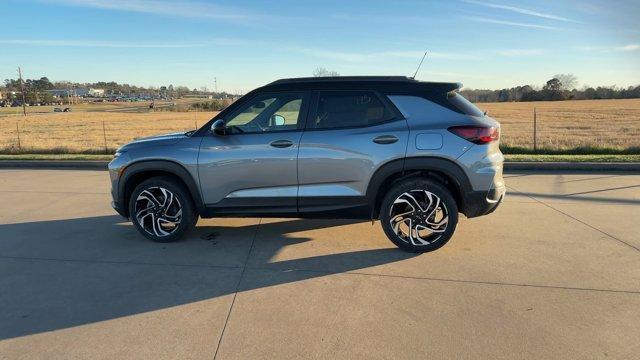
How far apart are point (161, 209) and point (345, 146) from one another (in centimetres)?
221

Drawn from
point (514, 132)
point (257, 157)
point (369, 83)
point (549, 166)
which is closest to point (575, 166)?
point (549, 166)

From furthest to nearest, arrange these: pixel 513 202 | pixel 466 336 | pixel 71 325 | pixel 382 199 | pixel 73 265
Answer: pixel 513 202, pixel 382 199, pixel 73 265, pixel 71 325, pixel 466 336

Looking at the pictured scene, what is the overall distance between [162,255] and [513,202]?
16.5 ft

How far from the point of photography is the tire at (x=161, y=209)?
5.14 meters

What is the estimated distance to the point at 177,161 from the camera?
16.5 ft

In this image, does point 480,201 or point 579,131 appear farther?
point 579,131

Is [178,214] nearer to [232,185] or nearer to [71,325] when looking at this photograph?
[232,185]

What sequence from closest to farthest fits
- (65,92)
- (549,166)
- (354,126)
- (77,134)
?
(354,126), (549,166), (77,134), (65,92)

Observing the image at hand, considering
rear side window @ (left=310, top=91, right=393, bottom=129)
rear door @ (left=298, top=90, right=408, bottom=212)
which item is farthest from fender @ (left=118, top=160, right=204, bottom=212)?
rear side window @ (left=310, top=91, right=393, bottom=129)

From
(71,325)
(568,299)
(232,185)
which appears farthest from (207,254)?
(568,299)

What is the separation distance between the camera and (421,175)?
4777mm

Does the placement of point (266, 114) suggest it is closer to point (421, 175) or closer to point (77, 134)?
point (421, 175)

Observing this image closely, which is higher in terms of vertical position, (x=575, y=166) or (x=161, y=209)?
(x=161, y=209)

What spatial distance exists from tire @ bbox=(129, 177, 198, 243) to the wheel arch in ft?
6.72
